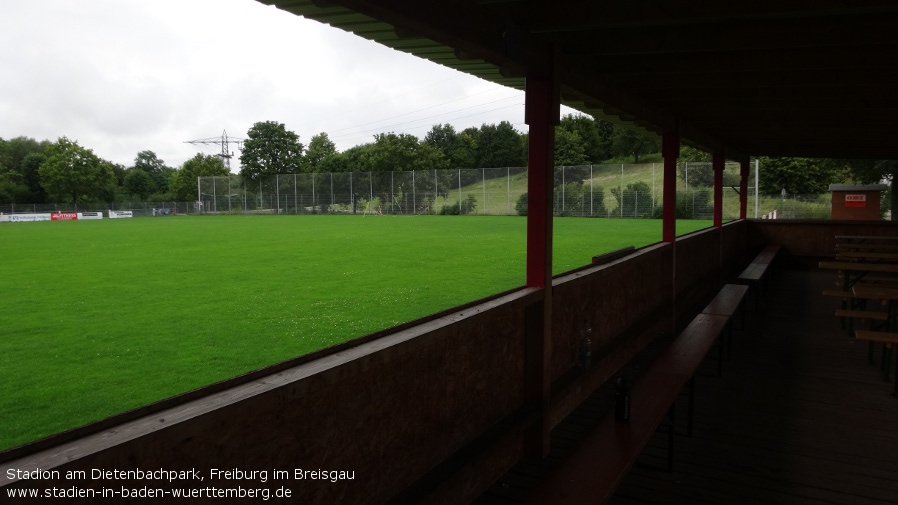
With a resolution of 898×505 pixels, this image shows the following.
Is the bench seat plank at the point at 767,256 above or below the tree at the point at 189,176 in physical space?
below

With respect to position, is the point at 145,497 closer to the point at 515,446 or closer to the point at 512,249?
the point at 515,446

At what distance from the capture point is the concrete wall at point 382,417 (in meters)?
1.72

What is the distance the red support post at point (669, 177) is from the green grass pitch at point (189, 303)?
360 centimetres

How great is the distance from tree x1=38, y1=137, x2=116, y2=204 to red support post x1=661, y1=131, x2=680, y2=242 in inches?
1941

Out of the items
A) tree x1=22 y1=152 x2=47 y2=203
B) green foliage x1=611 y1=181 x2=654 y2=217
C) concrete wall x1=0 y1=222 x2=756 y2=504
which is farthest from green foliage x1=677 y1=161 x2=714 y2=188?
tree x1=22 y1=152 x2=47 y2=203

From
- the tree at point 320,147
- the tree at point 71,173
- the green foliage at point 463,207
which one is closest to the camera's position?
the green foliage at point 463,207

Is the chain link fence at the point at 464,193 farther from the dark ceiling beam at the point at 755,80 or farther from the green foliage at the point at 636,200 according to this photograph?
the dark ceiling beam at the point at 755,80

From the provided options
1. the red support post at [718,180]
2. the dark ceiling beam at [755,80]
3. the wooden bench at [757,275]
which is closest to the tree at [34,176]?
the red support post at [718,180]

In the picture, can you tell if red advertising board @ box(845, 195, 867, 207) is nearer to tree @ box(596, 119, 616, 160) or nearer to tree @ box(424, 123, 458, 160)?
tree @ box(596, 119, 616, 160)

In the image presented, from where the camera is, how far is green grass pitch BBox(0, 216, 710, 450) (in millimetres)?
6254

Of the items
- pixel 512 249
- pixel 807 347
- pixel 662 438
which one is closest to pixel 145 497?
pixel 662 438

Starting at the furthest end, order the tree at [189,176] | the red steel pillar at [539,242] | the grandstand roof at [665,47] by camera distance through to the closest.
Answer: the tree at [189,176] < the red steel pillar at [539,242] < the grandstand roof at [665,47]

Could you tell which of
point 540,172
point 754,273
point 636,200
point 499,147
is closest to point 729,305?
point 754,273

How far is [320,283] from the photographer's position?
12.3m
